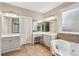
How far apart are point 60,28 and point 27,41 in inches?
93.3

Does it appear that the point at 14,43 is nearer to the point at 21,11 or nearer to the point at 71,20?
the point at 21,11

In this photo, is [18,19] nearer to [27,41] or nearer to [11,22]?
[11,22]

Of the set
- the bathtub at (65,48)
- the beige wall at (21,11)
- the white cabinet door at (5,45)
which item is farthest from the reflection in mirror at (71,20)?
the white cabinet door at (5,45)

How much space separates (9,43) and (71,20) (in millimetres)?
2660

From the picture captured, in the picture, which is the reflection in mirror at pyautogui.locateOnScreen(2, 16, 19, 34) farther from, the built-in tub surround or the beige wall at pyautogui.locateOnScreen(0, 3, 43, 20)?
the built-in tub surround

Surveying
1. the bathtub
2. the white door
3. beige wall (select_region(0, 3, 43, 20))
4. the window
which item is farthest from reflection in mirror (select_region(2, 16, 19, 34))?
the bathtub

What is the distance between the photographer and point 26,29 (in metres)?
4.73

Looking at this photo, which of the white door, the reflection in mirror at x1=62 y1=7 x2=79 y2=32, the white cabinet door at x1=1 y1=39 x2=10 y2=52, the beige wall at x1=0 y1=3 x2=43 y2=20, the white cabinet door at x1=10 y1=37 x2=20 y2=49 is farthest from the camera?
the white door

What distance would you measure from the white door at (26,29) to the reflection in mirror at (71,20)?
2380 millimetres

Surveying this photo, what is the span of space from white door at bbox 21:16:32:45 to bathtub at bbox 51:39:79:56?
7.35 ft

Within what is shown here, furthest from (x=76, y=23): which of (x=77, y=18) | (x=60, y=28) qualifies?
(x=60, y=28)

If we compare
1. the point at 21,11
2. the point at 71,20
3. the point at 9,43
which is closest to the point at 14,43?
the point at 9,43

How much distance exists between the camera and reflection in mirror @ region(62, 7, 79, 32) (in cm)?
257

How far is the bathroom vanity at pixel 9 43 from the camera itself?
301 centimetres
